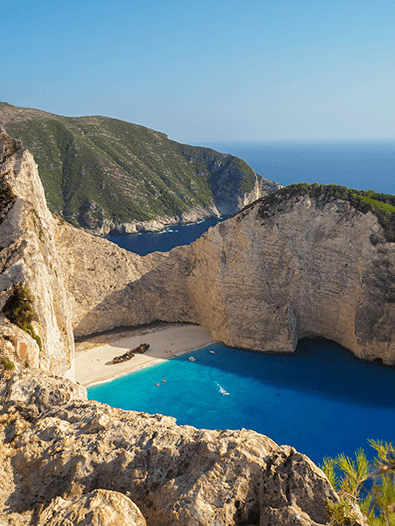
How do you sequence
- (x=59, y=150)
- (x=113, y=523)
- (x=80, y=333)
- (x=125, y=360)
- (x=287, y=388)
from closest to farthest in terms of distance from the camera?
(x=113, y=523)
(x=287, y=388)
(x=125, y=360)
(x=80, y=333)
(x=59, y=150)

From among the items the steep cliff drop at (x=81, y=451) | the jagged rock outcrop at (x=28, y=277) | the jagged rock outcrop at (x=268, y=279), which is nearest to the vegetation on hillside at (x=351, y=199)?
the jagged rock outcrop at (x=268, y=279)

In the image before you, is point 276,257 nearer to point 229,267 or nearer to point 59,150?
point 229,267

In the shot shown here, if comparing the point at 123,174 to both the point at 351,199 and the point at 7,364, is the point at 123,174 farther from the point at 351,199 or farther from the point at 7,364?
the point at 7,364

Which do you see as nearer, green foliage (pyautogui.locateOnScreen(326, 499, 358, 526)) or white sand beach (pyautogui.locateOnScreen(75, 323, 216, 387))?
green foliage (pyautogui.locateOnScreen(326, 499, 358, 526))

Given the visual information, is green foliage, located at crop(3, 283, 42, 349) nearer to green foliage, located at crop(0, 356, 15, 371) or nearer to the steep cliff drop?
the steep cliff drop

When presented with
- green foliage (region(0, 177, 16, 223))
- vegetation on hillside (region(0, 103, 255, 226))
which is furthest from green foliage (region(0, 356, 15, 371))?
vegetation on hillside (region(0, 103, 255, 226))

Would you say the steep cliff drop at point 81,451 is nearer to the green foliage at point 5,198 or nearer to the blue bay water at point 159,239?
the green foliage at point 5,198

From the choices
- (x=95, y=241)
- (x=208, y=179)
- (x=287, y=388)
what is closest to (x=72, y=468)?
(x=287, y=388)
